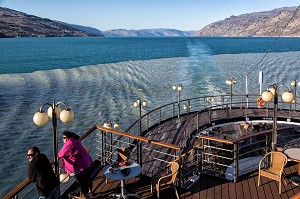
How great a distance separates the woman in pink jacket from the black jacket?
0.93 meters

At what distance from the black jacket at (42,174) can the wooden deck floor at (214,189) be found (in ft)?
6.49

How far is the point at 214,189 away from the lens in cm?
827

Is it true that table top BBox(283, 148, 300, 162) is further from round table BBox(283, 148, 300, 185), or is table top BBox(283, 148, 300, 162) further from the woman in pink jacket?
the woman in pink jacket

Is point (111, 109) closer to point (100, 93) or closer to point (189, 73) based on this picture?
point (100, 93)

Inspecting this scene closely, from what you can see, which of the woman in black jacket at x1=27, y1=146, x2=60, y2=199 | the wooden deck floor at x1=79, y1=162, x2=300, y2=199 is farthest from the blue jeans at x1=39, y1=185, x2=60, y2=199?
the wooden deck floor at x1=79, y1=162, x2=300, y2=199

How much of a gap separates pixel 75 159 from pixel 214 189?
3.81 meters

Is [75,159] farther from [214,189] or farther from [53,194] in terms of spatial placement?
[214,189]

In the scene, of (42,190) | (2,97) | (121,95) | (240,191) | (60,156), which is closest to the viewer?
(42,190)

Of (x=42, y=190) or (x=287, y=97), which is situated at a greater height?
(x=287, y=97)

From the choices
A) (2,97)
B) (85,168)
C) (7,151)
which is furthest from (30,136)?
(85,168)

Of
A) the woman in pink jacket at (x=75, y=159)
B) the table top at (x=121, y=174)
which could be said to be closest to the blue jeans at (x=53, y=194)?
the woman in pink jacket at (x=75, y=159)

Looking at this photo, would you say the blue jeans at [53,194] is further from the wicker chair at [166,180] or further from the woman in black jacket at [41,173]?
the wicker chair at [166,180]

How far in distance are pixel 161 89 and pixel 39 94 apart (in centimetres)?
1511

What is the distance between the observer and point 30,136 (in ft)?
73.0
